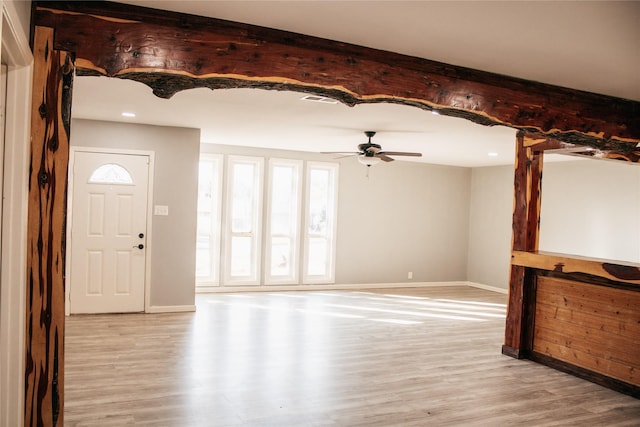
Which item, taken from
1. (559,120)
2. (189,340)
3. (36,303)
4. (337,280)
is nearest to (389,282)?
(337,280)

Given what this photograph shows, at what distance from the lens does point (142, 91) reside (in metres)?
4.42

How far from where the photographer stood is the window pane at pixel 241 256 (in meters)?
8.16

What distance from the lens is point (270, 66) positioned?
2.80 m

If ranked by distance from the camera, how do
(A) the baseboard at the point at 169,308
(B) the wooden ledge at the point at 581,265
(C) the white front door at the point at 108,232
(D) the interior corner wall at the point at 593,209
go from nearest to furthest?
(B) the wooden ledge at the point at 581,265 → (C) the white front door at the point at 108,232 → (A) the baseboard at the point at 169,308 → (D) the interior corner wall at the point at 593,209

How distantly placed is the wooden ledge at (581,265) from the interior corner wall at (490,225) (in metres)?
4.10

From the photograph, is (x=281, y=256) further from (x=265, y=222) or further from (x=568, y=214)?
(x=568, y=214)

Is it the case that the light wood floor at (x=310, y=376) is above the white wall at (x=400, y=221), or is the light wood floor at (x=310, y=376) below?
below

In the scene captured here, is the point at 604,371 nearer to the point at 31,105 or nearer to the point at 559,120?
the point at 559,120

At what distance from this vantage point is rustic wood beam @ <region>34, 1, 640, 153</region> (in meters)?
2.51

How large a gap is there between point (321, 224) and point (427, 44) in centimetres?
602

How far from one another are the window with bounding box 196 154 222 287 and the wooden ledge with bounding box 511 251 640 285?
4701 millimetres

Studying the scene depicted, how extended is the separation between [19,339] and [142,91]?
2.78 metres

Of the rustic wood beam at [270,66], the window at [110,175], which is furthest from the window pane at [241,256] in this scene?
the rustic wood beam at [270,66]

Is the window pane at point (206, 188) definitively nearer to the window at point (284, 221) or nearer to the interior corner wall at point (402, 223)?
the window at point (284, 221)
